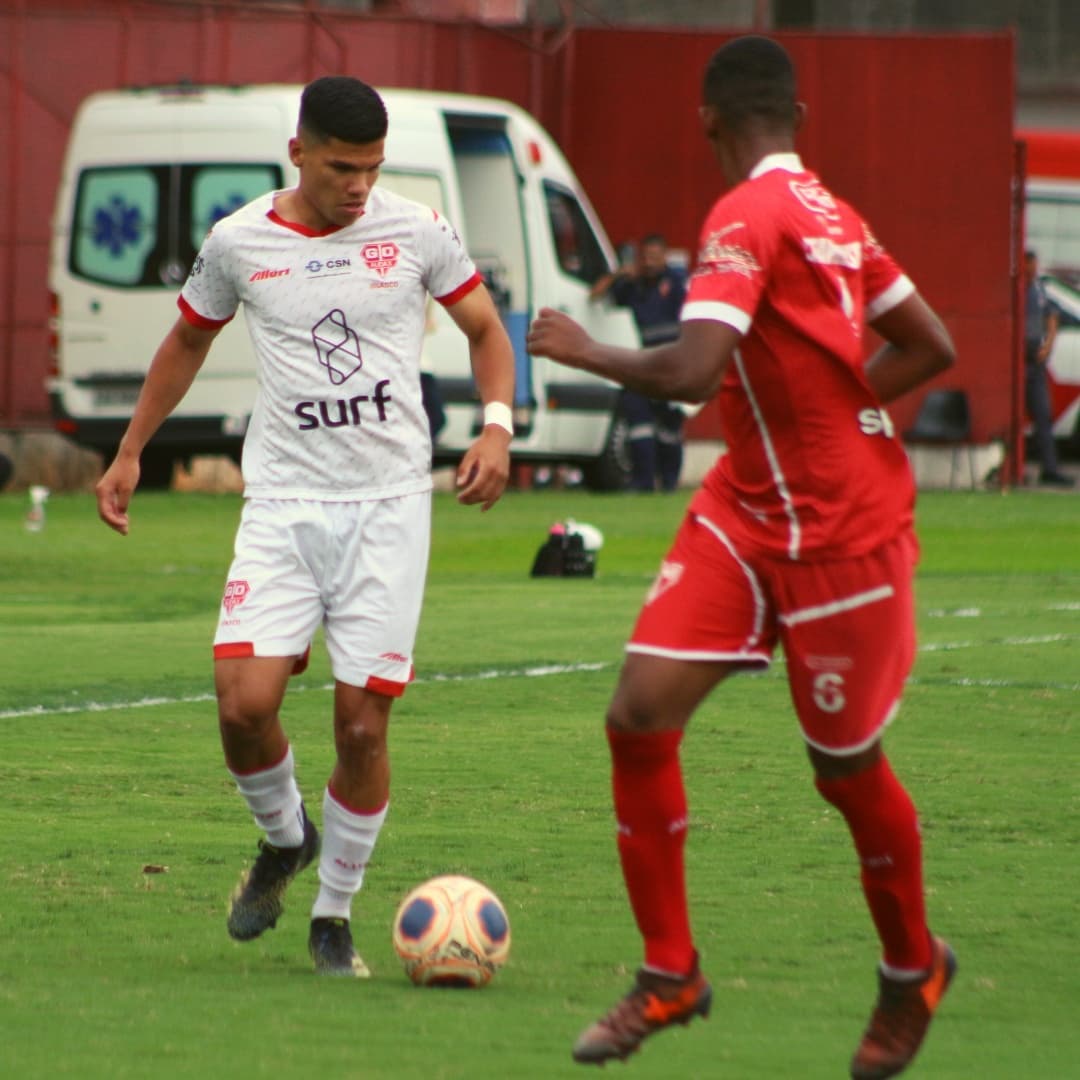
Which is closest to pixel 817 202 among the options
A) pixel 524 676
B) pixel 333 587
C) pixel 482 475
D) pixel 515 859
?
pixel 482 475

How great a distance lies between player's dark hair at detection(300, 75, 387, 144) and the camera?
5.88 m

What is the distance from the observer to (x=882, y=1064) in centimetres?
480

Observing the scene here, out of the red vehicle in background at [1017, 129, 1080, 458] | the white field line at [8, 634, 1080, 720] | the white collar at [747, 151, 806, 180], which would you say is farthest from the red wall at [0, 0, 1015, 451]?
the white collar at [747, 151, 806, 180]

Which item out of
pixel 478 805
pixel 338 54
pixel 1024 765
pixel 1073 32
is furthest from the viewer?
pixel 1073 32

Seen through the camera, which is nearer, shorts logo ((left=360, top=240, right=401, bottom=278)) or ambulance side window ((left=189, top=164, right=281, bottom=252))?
shorts logo ((left=360, top=240, right=401, bottom=278))

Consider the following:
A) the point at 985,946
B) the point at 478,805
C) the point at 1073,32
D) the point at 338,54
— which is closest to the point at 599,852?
the point at 478,805

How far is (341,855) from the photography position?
5961 millimetres

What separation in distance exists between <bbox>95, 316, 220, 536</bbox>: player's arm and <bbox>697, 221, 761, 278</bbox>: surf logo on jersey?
68.4 inches

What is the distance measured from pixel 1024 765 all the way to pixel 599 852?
2.18 meters

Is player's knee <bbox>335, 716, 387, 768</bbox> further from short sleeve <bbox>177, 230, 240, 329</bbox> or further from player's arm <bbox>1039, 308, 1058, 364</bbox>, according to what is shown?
player's arm <bbox>1039, 308, 1058, 364</bbox>

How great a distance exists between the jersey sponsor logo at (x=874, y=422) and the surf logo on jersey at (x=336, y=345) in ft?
4.54

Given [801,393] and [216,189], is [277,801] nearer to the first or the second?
[801,393]

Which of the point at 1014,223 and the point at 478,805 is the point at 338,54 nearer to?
the point at 1014,223

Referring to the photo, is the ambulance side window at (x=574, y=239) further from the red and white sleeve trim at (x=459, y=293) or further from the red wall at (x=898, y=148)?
the red and white sleeve trim at (x=459, y=293)
